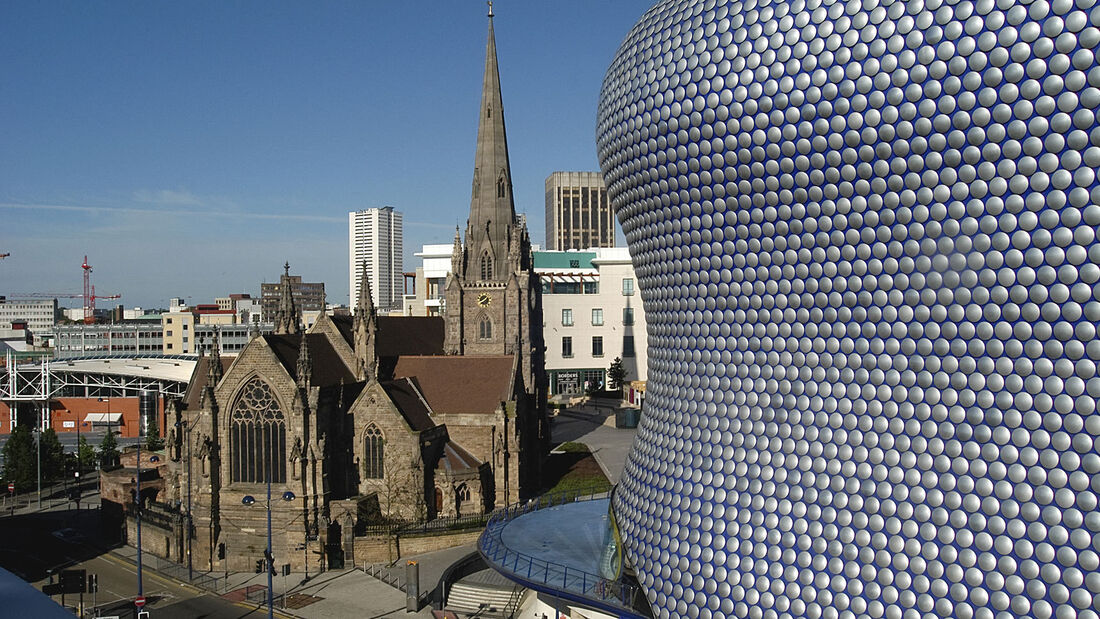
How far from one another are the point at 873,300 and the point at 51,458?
55037mm

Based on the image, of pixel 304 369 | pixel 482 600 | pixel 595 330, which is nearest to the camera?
pixel 482 600

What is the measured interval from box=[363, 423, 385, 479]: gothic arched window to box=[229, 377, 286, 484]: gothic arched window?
3833mm

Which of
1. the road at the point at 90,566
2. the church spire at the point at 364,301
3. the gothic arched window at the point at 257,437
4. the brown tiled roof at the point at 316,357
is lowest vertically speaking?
the road at the point at 90,566

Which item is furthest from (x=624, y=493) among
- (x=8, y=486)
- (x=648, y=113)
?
(x=8, y=486)

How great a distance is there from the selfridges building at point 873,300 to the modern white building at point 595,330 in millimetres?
69886

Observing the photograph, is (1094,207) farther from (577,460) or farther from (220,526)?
(577,460)

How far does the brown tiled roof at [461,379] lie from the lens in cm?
4747

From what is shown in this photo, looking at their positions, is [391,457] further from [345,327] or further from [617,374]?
[617,374]

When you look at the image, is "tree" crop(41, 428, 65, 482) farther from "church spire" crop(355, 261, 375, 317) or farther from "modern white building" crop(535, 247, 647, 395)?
"modern white building" crop(535, 247, 647, 395)

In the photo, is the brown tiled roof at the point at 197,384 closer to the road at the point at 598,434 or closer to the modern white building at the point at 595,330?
the road at the point at 598,434

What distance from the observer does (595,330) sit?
323 feet

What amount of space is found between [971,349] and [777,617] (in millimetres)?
8714

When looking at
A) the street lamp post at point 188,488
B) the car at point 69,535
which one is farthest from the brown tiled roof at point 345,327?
the car at point 69,535

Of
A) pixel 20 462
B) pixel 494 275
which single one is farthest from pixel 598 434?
pixel 20 462
